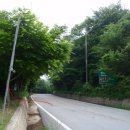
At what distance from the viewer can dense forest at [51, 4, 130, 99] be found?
35375 mm

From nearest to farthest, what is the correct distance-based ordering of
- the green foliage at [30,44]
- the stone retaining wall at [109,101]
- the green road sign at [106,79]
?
the green foliage at [30,44], the stone retaining wall at [109,101], the green road sign at [106,79]

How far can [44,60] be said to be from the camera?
1712 centimetres

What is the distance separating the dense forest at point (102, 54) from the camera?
3538 cm

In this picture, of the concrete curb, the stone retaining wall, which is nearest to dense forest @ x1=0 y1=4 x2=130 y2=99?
the stone retaining wall

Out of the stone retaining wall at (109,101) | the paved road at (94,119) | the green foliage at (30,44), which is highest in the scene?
the green foliage at (30,44)

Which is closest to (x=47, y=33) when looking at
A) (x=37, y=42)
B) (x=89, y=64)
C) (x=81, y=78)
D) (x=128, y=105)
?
(x=37, y=42)

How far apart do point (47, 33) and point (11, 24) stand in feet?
6.06

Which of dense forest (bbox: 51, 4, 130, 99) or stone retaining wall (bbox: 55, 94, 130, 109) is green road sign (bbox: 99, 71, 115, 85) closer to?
dense forest (bbox: 51, 4, 130, 99)

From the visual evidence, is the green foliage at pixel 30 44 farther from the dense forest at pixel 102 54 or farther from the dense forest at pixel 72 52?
the dense forest at pixel 102 54

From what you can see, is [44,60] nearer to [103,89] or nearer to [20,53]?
[20,53]

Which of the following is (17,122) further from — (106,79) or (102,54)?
(102,54)

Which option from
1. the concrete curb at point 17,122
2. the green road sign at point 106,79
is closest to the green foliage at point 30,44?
the concrete curb at point 17,122

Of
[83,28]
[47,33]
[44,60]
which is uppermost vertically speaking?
[83,28]

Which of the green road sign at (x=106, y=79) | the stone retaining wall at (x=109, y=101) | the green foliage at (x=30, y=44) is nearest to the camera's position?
the green foliage at (x=30, y=44)
